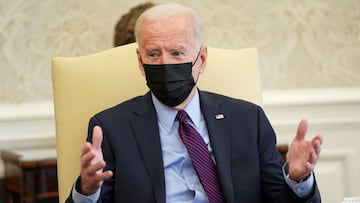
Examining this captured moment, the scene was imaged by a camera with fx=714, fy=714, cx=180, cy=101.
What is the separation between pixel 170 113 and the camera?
2037 mm

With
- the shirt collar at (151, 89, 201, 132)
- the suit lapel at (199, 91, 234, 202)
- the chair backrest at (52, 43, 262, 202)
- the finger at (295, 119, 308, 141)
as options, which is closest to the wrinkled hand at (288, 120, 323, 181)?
the finger at (295, 119, 308, 141)

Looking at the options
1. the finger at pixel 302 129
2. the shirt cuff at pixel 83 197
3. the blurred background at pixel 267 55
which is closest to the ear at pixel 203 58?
the finger at pixel 302 129

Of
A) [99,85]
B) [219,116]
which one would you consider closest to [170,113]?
[219,116]

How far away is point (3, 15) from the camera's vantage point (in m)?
3.19

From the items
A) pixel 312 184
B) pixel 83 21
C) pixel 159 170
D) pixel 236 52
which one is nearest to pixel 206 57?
pixel 236 52

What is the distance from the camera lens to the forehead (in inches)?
77.6

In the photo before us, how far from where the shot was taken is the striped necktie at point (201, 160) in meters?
1.94

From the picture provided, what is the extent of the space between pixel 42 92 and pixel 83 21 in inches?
14.6

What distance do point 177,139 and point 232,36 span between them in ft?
4.54

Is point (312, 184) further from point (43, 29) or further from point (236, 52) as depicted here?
point (43, 29)

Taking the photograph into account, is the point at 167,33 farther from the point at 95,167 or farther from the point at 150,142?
the point at 95,167

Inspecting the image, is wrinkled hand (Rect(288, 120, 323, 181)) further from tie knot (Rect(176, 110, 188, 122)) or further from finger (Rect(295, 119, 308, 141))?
tie knot (Rect(176, 110, 188, 122))

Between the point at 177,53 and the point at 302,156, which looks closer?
the point at 302,156

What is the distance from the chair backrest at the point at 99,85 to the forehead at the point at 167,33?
0.65 feet
